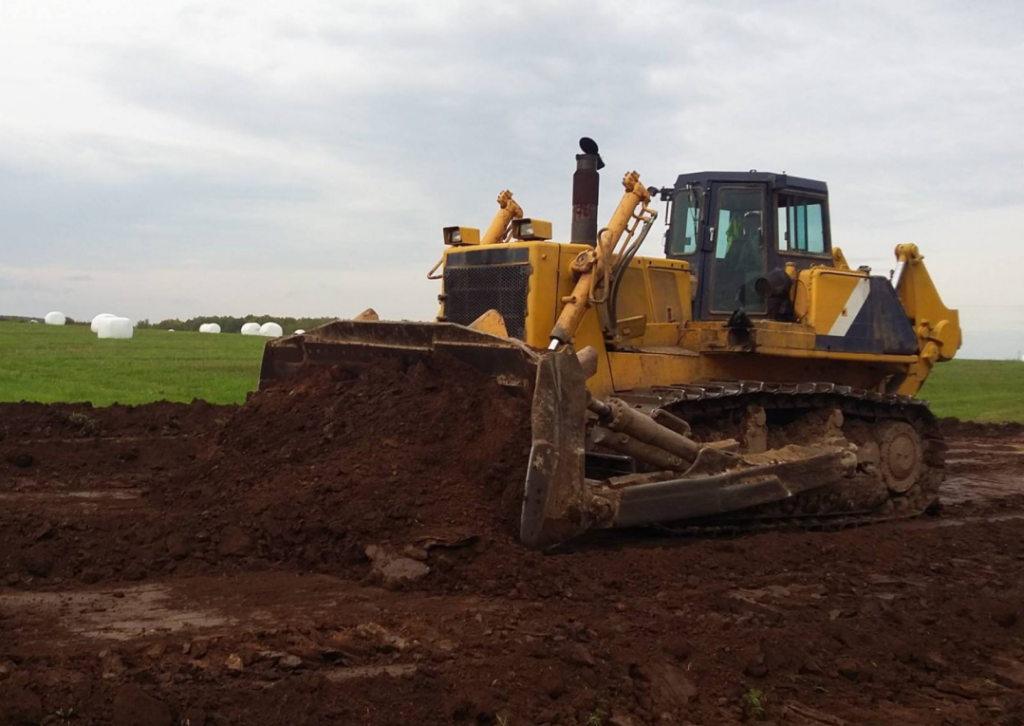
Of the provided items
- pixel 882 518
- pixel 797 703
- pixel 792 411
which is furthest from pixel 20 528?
pixel 882 518

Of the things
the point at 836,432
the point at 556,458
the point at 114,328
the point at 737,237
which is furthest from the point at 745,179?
the point at 114,328

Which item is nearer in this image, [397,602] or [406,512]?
[397,602]

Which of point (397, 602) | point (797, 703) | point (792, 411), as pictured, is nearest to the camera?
point (797, 703)

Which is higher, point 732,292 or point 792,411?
point 732,292

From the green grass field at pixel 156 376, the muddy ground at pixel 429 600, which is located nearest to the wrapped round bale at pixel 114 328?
the green grass field at pixel 156 376

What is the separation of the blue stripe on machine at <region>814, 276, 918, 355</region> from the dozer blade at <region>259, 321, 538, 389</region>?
382 centimetres

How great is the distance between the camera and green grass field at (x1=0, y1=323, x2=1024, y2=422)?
20031 mm

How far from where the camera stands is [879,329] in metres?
11.2

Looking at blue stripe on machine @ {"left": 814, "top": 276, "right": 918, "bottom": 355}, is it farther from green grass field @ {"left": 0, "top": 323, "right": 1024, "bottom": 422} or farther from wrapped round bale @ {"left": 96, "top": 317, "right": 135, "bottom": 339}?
wrapped round bale @ {"left": 96, "top": 317, "right": 135, "bottom": 339}

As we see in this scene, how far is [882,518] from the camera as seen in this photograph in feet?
34.0

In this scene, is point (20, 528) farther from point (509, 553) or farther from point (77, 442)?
point (77, 442)

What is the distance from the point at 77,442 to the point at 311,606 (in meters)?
6.86

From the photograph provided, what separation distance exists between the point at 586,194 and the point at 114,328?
35.1 meters

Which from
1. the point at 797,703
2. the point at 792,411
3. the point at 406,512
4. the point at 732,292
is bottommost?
the point at 797,703
